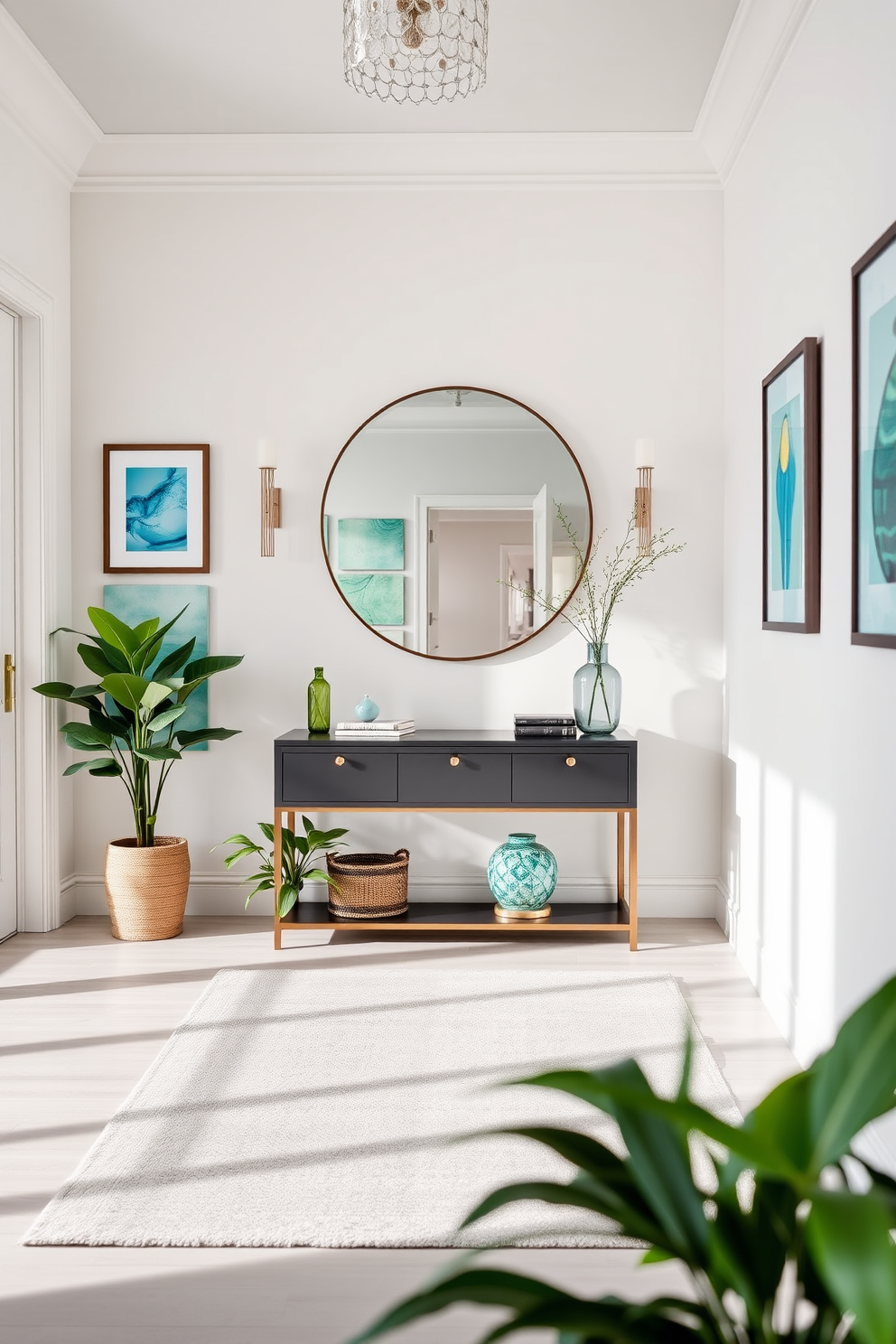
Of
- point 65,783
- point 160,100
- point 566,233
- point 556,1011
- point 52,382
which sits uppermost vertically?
point 160,100

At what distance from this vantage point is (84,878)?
4.32 meters

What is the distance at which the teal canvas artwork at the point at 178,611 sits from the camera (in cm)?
425

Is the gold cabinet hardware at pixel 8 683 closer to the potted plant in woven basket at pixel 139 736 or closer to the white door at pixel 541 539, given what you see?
the potted plant in woven basket at pixel 139 736

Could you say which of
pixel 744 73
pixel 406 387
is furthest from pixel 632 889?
pixel 744 73

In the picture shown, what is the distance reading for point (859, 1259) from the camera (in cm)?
71

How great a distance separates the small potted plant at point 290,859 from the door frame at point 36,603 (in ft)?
2.21

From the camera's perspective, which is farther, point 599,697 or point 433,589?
point 433,589

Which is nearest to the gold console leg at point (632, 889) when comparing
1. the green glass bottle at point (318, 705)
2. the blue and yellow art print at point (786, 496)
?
the blue and yellow art print at point (786, 496)

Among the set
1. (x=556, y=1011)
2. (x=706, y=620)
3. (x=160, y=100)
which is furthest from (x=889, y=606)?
(x=160, y=100)

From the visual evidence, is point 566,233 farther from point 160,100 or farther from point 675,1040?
point 675,1040

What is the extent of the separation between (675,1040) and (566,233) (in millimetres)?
2913

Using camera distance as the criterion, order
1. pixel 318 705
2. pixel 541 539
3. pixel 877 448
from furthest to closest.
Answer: pixel 541 539 → pixel 318 705 → pixel 877 448

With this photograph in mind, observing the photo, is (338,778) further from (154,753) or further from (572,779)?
(572,779)

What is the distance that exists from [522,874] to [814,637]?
151cm
